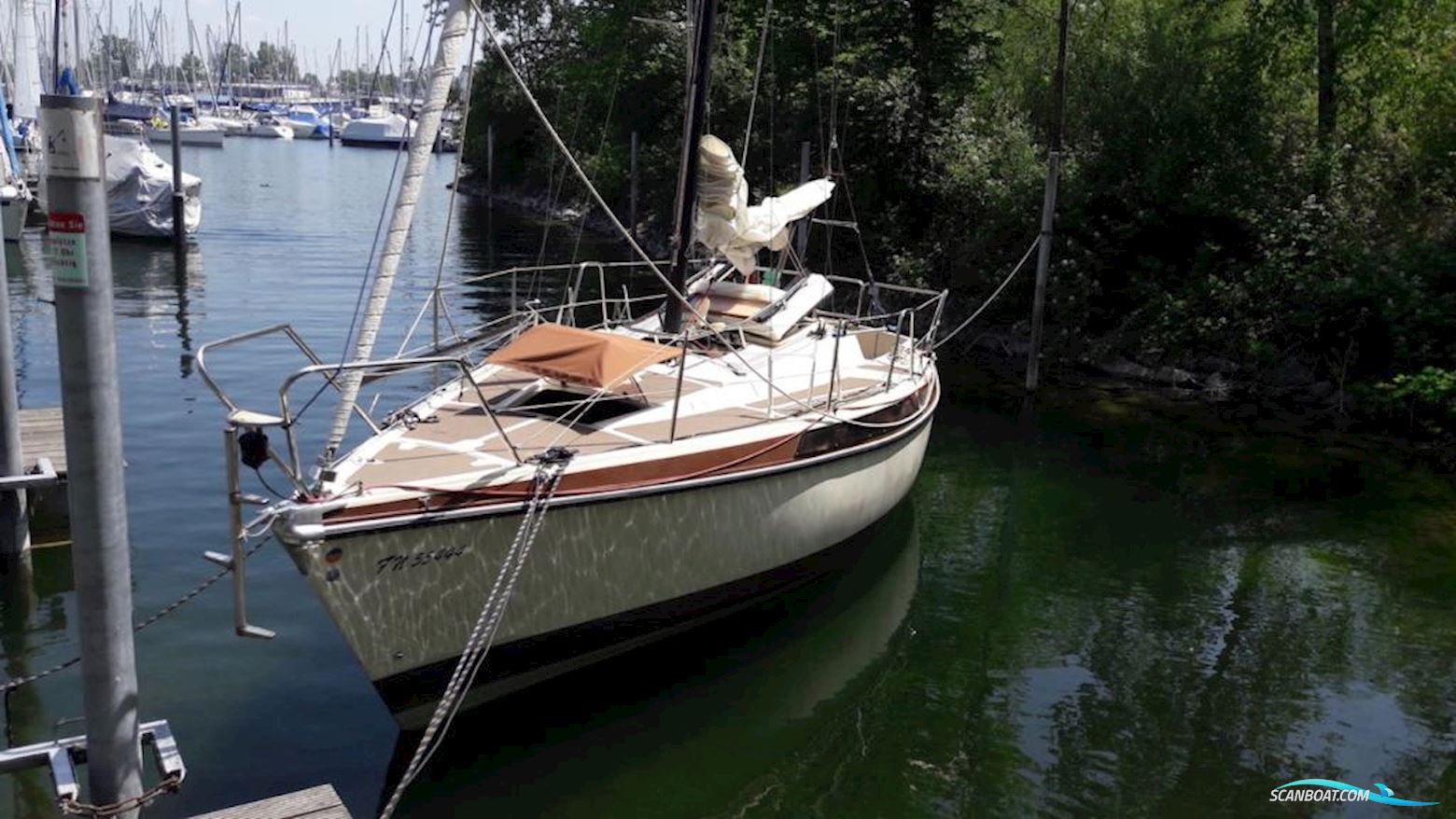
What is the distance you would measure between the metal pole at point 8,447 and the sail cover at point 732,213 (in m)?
6.57

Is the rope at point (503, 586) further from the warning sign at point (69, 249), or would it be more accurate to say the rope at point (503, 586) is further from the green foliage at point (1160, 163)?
the green foliage at point (1160, 163)

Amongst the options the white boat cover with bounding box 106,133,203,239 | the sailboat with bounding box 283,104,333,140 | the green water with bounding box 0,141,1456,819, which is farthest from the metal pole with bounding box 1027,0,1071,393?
the sailboat with bounding box 283,104,333,140

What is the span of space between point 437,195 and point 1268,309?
46840 mm

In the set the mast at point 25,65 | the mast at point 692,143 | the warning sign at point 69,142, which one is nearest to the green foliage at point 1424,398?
the mast at point 692,143

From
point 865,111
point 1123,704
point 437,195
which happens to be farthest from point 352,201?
point 1123,704

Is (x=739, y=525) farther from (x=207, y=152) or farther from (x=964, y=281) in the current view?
(x=207, y=152)

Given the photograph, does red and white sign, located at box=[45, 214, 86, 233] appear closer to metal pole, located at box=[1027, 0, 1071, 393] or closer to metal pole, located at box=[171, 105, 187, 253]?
metal pole, located at box=[1027, 0, 1071, 393]

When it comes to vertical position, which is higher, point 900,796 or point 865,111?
point 865,111

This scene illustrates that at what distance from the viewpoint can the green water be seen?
8.83 m

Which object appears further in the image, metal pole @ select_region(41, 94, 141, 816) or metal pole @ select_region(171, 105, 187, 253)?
metal pole @ select_region(171, 105, 187, 253)

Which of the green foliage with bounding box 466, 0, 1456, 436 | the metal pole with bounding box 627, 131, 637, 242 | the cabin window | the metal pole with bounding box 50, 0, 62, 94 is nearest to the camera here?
the metal pole with bounding box 50, 0, 62, 94

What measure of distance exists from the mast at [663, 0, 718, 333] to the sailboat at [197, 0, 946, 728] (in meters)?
0.03

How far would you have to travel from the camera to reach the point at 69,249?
5215 mm

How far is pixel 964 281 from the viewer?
25.0 meters
